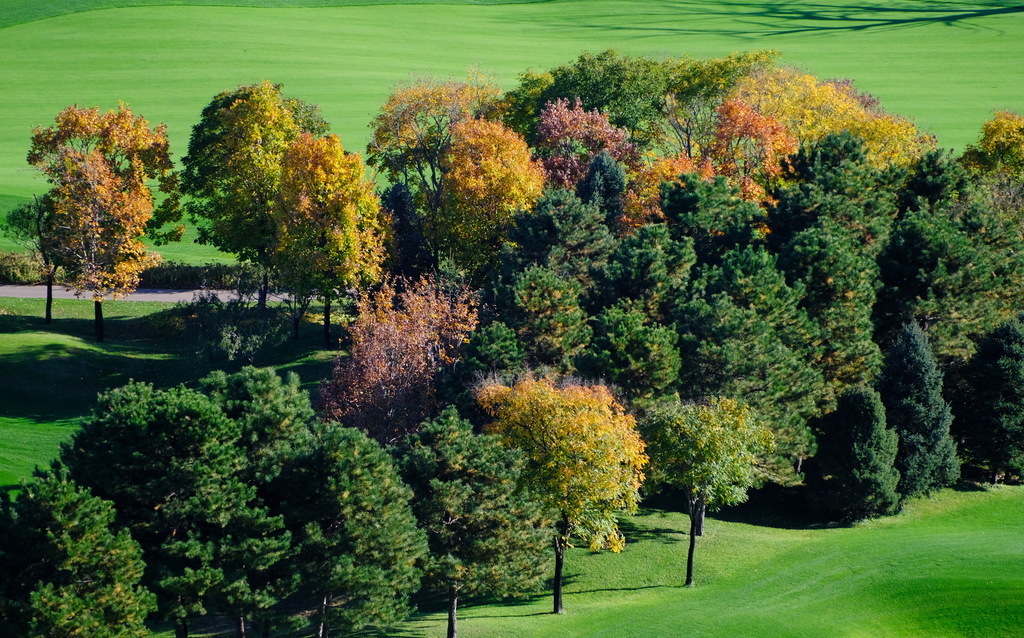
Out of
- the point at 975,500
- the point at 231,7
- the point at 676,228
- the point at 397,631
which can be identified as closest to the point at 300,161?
the point at 676,228

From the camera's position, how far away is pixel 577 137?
97938 mm

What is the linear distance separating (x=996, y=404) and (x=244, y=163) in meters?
56.8

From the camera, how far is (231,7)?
185250 mm

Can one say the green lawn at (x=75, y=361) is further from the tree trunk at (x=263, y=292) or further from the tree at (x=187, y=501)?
the tree at (x=187, y=501)

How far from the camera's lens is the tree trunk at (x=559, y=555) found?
5481cm

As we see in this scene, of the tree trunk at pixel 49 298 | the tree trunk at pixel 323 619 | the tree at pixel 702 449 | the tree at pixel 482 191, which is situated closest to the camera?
the tree trunk at pixel 323 619

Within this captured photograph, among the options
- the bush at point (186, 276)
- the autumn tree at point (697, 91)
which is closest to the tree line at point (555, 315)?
the autumn tree at point (697, 91)

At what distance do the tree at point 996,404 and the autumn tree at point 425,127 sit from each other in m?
40.3

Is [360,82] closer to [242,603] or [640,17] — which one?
[640,17]

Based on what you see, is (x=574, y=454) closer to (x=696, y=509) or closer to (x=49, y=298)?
(x=696, y=509)

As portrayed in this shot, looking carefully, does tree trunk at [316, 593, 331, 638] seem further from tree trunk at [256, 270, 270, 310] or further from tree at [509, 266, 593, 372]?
tree trunk at [256, 270, 270, 310]

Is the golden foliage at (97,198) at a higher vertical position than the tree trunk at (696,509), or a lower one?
higher

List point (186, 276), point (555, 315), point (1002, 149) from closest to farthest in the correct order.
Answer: point (555, 315)
point (1002, 149)
point (186, 276)

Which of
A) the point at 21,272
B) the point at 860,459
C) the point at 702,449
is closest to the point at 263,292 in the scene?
the point at 21,272
